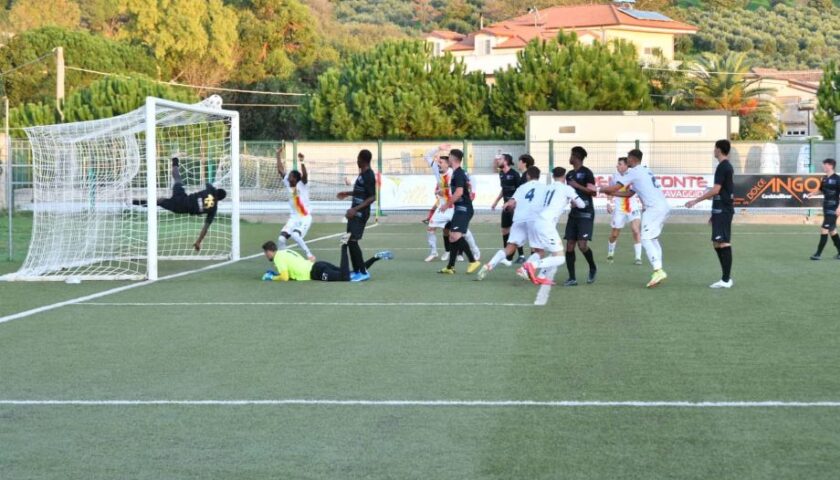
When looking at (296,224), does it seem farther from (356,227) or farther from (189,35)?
(189,35)

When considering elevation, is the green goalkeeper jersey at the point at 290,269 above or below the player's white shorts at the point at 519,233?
below

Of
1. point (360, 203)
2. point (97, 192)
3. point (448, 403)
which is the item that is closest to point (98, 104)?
point (97, 192)

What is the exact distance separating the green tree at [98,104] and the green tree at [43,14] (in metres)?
34.1

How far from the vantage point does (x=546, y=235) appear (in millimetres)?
14367

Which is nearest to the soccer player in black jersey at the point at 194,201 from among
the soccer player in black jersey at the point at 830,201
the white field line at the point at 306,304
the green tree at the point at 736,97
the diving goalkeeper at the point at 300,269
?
the diving goalkeeper at the point at 300,269

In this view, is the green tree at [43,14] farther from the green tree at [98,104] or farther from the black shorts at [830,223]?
the black shorts at [830,223]

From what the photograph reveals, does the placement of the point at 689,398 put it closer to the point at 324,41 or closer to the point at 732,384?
the point at 732,384

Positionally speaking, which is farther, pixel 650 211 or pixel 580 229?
pixel 580 229

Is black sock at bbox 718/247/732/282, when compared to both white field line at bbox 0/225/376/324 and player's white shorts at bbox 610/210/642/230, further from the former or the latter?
white field line at bbox 0/225/376/324

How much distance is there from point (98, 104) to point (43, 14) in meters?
40.0

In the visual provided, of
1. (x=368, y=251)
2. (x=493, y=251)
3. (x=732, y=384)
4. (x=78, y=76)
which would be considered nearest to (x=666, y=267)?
(x=493, y=251)

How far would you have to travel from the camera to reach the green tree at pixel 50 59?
6812cm

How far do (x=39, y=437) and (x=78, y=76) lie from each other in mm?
67506

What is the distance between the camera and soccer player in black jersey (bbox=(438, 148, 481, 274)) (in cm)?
1628
